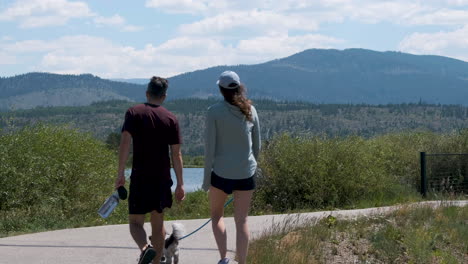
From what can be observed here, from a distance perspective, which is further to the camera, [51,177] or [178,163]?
[51,177]

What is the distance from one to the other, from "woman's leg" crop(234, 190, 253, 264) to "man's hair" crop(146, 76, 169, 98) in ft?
4.21

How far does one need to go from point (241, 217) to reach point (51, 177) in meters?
11.2

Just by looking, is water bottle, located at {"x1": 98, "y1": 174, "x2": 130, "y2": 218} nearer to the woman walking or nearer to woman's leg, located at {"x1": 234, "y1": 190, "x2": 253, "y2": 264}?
the woman walking

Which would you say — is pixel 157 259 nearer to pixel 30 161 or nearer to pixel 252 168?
pixel 252 168

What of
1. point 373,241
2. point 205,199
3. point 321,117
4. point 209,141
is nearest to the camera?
point 209,141

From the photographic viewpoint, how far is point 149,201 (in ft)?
26.1

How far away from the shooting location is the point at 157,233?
8258mm

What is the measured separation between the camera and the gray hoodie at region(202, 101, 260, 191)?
8.16 meters

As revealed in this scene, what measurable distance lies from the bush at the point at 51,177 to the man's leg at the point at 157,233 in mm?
5287

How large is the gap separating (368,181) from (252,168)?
1483 centimetres

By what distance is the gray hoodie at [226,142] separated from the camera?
8.16 m

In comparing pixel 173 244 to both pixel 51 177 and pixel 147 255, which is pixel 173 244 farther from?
pixel 51 177

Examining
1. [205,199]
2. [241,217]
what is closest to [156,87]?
[241,217]

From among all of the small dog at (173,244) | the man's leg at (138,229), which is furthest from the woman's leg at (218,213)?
the man's leg at (138,229)
